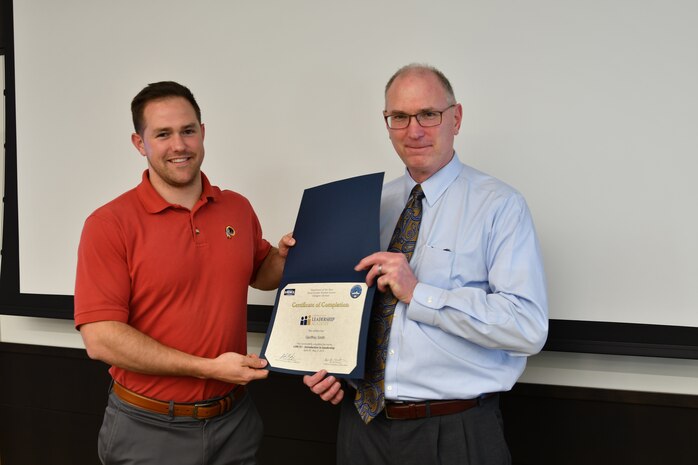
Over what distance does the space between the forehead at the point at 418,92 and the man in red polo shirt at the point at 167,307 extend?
0.63 m

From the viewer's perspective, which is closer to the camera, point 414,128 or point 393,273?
point 393,273

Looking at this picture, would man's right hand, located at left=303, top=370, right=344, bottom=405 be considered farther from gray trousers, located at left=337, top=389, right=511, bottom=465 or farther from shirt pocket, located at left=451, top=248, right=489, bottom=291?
shirt pocket, located at left=451, top=248, right=489, bottom=291

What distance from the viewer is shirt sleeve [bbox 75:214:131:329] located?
5.25 feet

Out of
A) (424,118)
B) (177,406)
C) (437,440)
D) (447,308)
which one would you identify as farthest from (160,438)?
(424,118)

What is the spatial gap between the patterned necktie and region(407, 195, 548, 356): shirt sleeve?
11 centimetres

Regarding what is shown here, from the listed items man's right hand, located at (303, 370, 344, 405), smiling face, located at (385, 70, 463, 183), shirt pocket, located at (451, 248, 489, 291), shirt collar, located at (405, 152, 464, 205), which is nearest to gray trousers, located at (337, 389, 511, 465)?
man's right hand, located at (303, 370, 344, 405)

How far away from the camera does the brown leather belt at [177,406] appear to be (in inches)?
65.7

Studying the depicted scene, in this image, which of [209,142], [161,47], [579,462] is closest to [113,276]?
[209,142]

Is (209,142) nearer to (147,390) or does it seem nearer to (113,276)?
(113,276)

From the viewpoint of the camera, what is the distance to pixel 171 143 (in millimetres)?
1693

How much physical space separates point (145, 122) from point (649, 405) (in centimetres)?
186

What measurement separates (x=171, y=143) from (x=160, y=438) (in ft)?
2.80

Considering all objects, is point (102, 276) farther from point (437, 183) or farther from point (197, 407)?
point (437, 183)

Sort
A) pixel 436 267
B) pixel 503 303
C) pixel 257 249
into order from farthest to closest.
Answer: pixel 257 249 → pixel 436 267 → pixel 503 303
